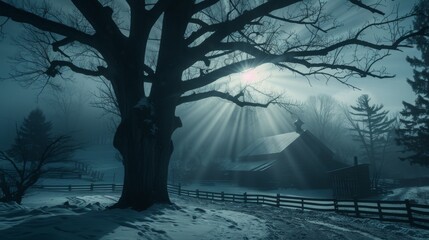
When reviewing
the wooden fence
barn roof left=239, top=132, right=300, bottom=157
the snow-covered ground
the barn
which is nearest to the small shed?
the wooden fence

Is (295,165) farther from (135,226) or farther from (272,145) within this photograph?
(135,226)

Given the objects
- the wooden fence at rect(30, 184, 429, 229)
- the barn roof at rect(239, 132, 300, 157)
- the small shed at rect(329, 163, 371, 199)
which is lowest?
→ the wooden fence at rect(30, 184, 429, 229)

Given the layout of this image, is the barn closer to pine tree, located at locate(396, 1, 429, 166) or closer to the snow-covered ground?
pine tree, located at locate(396, 1, 429, 166)

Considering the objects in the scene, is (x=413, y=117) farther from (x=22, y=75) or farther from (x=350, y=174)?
(x=22, y=75)

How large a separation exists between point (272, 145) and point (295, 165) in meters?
5.47

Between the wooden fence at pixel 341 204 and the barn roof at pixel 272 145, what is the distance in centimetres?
978

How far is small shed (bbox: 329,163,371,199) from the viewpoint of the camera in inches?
1100

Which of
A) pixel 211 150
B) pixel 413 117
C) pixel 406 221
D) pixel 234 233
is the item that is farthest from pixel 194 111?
pixel 234 233

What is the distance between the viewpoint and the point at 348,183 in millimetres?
28078

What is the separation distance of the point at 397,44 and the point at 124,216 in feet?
31.3

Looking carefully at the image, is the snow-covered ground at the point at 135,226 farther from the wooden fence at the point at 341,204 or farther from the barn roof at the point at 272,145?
the barn roof at the point at 272,145

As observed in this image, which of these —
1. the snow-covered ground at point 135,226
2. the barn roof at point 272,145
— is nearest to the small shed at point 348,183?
the barn roof at point 272,145

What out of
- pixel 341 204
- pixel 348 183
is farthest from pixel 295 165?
pixel 341 204

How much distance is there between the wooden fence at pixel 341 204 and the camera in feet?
47.3
